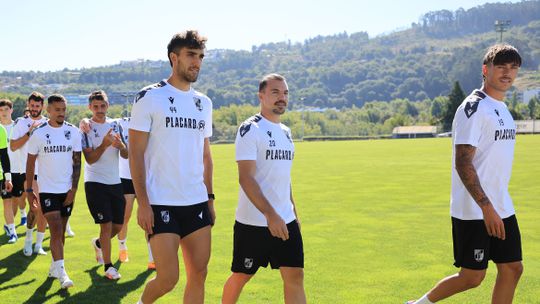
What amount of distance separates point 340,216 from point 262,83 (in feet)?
25.9

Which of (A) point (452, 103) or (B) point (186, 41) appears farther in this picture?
(A) point (452, 103)

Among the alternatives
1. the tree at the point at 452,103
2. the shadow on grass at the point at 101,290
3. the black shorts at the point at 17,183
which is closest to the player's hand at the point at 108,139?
the shadow on grass at the point at 101,290

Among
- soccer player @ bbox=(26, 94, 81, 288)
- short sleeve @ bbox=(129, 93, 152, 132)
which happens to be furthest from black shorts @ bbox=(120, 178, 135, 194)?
short sleeve @ bbox=(129, 93, 152, 132)

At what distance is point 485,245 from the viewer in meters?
5.06

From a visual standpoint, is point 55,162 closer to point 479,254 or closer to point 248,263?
point 248,263

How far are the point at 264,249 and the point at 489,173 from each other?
2.01m

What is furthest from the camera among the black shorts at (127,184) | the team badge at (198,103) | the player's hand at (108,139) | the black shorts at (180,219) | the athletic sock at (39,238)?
the athletic sock at (39,238)

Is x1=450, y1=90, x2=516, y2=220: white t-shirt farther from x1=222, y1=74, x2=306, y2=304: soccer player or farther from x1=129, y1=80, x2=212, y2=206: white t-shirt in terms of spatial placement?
x1=129, y1=80, x2=212, y2=206: white t-shirt

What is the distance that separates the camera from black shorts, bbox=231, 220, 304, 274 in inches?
201

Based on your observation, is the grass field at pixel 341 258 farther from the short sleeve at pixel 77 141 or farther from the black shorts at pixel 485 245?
the short sleeve at pixel 77 141

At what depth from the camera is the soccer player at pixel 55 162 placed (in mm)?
7566

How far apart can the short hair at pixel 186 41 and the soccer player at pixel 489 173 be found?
2276 millimetres

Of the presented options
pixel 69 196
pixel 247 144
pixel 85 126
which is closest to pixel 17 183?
pixel 69 196

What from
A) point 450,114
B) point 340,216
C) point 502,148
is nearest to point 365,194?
point 340,216
